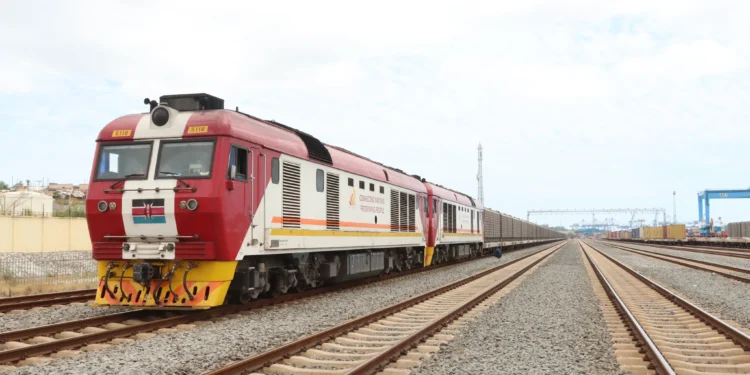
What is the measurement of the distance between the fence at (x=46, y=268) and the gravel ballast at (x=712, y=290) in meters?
18.4

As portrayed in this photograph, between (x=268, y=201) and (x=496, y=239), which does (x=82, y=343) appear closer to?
(x=268, y=201)

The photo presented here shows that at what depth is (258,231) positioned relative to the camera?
11.7 meters

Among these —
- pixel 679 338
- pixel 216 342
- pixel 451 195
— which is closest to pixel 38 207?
pixel 451 195

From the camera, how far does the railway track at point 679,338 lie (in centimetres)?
737

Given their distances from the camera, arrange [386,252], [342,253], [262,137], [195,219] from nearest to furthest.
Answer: [195,219], [262,137], [342,253], [386,252]

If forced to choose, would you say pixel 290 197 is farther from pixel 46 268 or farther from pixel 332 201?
pixel 46 268

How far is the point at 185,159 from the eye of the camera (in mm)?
10875

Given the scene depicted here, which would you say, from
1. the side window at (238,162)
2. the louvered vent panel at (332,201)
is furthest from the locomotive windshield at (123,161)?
the louvered vent panel at (332,201)

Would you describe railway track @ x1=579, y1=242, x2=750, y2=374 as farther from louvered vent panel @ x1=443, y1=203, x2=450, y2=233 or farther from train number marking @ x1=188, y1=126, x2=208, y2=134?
louvered vent panel @ x1=443, y1=203, x2=450, y2=233

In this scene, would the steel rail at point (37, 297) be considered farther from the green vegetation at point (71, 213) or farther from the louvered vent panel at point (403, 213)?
the green vegetation at point (71, 213)

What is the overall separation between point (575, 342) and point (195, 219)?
636 cm

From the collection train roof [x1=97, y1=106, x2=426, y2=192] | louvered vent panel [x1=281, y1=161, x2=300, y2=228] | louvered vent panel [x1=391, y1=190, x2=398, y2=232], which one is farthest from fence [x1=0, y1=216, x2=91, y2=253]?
louvered vent panel [x1=281, y1=161, x2=300, y2=228]

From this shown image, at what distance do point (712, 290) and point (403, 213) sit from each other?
9.54 meters

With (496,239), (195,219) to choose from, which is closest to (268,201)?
(195,219)
